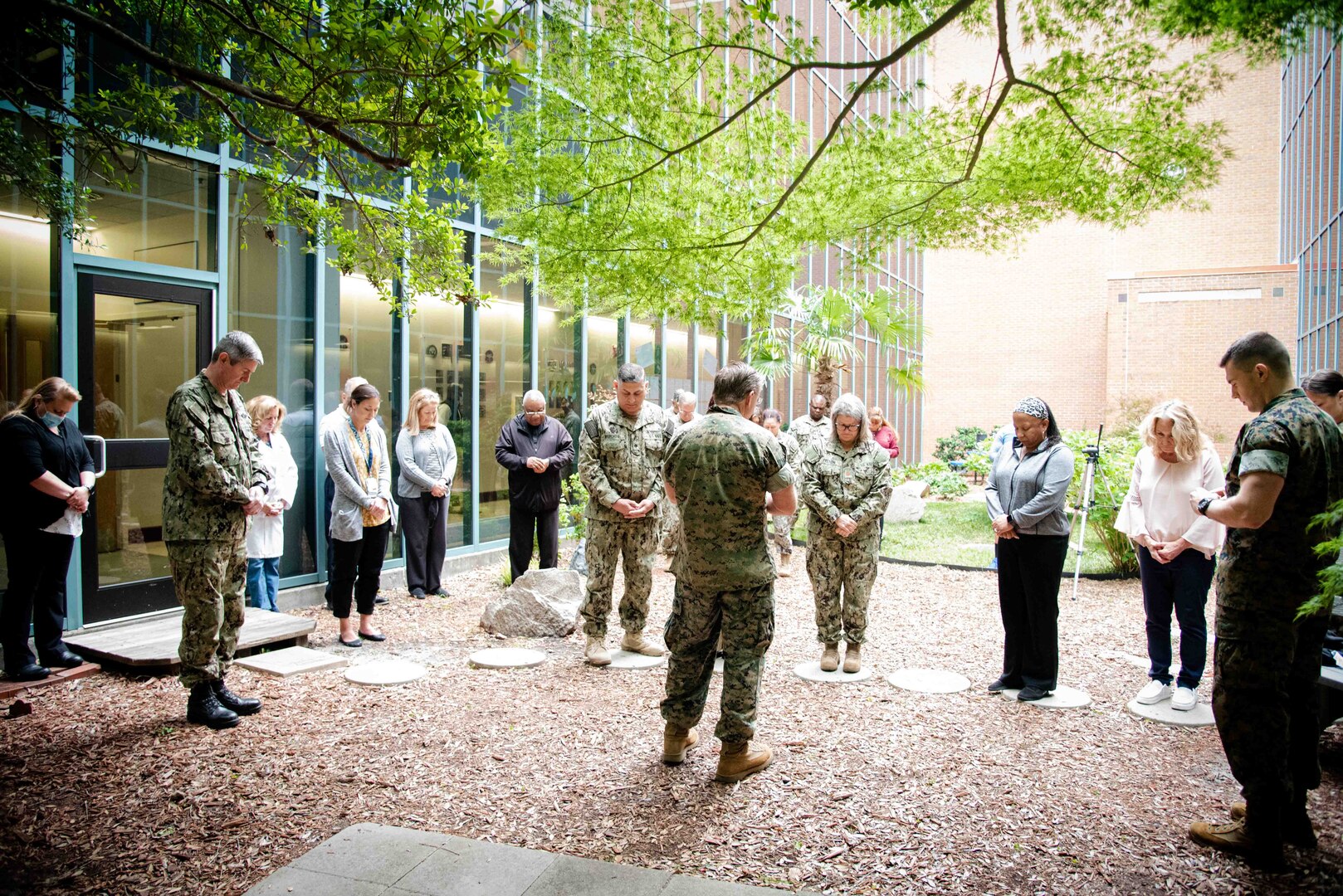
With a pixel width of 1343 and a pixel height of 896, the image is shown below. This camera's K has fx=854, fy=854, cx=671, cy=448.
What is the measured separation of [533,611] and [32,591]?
3.20m

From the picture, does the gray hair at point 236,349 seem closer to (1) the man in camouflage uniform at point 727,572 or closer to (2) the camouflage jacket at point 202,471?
(2) the camouflage jacket at point 202,471

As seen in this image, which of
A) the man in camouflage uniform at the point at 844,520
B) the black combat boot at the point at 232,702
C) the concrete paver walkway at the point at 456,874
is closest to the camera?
the concrete paver walkway at the point at 456,874

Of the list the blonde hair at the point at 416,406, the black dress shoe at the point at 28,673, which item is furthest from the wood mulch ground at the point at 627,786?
the blonde hair at the point at 416,406

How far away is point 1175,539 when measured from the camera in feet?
16.0

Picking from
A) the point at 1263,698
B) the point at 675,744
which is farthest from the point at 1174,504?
the point at 675,744

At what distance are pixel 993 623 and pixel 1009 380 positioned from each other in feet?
80.7

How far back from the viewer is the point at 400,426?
8.52 meters

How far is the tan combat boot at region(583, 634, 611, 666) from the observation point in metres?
5.78

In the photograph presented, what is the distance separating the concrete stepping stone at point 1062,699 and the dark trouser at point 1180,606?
0.46 meters

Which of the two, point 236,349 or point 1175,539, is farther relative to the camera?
point 1175,539

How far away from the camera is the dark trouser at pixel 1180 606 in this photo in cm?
485

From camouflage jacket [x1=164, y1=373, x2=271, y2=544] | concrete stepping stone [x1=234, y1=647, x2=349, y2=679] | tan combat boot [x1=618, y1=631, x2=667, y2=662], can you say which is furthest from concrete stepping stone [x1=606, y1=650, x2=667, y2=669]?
camouflage jacket [x1=164, y1=373, x2=271, y2=544]

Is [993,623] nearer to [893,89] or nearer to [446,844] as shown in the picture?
[893,89]

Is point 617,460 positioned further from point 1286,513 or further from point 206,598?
point 1286,513
